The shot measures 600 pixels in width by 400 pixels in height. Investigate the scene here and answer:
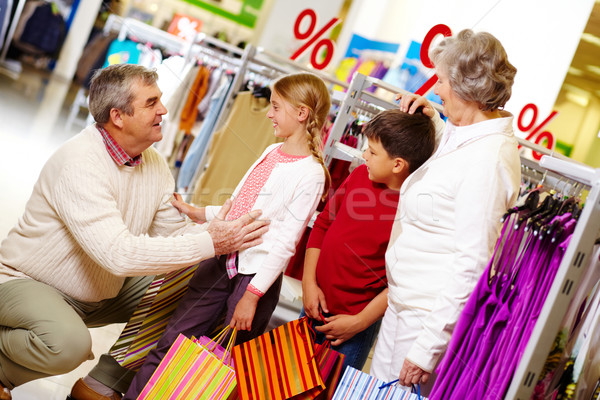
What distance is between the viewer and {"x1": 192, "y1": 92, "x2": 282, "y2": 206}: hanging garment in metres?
4.61

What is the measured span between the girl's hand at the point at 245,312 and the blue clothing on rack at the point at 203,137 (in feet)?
9.89

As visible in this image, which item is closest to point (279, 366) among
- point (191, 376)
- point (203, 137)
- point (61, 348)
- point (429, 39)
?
point (191, 376)

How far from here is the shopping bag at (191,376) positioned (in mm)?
1857

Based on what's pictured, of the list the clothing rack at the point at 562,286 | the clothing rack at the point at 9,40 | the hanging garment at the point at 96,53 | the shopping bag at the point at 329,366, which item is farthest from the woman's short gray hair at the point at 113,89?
the clothing rack at the point at 9,40

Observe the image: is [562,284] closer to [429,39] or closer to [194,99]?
[429,39]

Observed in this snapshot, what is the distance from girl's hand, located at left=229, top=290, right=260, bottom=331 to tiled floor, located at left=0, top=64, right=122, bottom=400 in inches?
33.3

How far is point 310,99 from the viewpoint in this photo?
2256mm

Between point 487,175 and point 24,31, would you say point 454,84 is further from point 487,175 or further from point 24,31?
point 24,31

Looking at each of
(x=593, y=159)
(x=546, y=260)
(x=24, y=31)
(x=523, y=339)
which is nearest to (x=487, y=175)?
(x=546, y=260)

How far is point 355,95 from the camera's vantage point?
2.92 m

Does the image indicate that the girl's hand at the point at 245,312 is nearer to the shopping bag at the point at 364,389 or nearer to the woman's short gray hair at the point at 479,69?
the shopping bag at the point at 364,389

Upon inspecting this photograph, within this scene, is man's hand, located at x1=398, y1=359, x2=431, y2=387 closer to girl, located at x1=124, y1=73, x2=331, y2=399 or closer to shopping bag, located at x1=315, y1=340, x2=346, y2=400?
shopping bag, located at x1=315, y1=340, x2=346, y2=400

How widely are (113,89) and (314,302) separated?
3.34ft

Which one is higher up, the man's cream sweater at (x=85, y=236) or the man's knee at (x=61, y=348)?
the man's cream sweater at (x=85, y=236)
